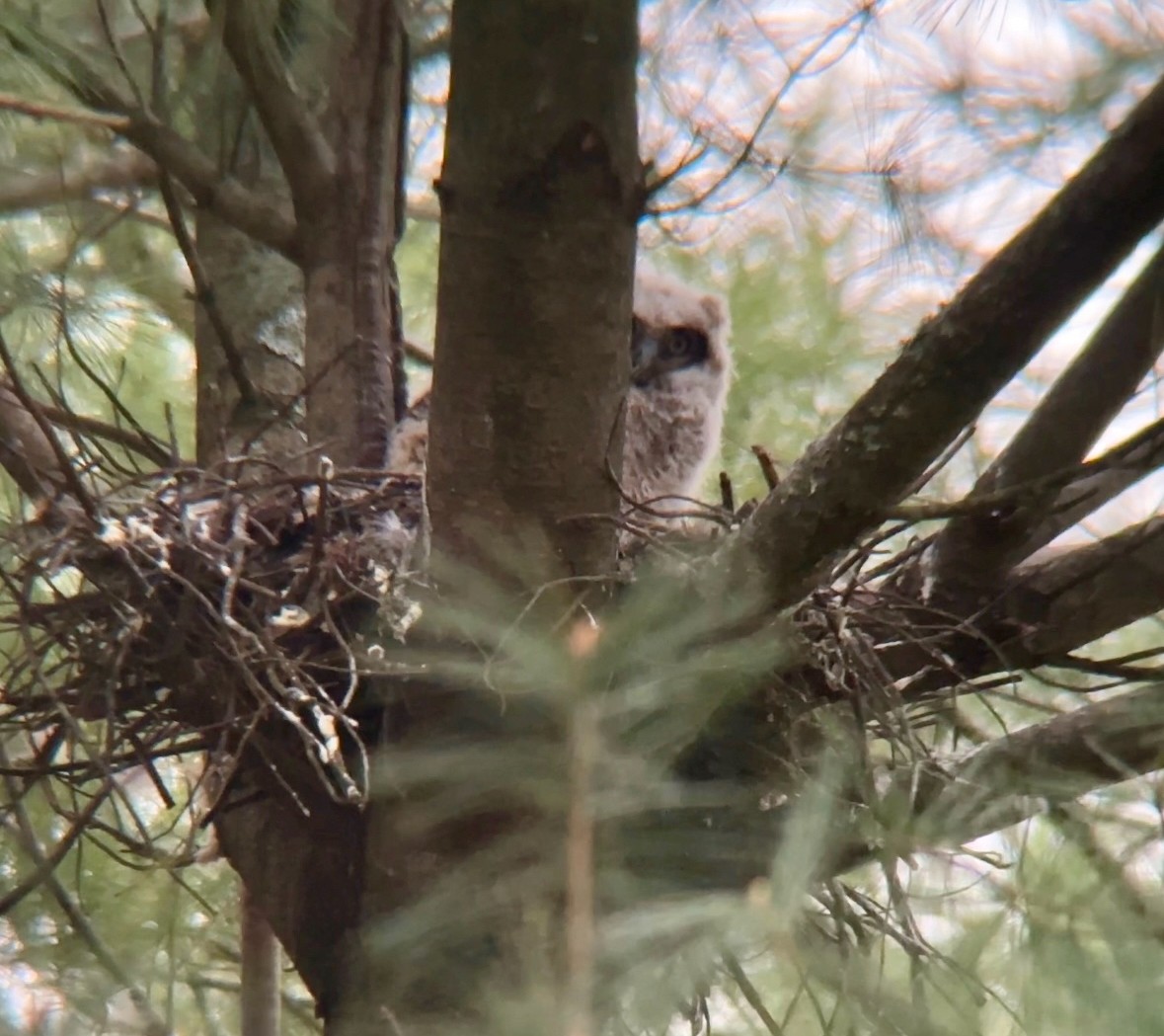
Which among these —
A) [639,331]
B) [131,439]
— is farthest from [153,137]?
[639,331]

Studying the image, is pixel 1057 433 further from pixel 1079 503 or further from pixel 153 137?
pixel 153 137

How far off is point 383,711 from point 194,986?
950mm

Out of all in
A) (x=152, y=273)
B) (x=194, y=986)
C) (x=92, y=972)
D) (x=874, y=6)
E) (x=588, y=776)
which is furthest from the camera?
(x=152, y=273)

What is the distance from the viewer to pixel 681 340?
261 centimetres

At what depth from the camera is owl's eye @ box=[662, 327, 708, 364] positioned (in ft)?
8.53

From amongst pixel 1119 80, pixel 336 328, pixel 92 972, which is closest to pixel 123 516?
pixel 336 328

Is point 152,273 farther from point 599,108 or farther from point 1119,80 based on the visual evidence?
point 1119,80

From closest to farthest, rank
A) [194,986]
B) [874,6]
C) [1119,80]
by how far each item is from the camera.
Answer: [1119,80] < [874,6] < [194,986]

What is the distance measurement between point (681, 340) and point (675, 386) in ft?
0.29

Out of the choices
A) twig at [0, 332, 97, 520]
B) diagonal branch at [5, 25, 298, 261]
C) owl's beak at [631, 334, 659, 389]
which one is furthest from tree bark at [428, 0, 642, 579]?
owl's beak at [631, 334, 659, 389]

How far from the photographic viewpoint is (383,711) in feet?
5.19

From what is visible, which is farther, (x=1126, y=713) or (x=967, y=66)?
(x=967, y=66)

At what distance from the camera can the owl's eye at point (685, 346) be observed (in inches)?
102

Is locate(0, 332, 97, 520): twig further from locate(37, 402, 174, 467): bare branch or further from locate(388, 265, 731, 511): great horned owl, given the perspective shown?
locate(388, 265, 731, 511): great horned owl
